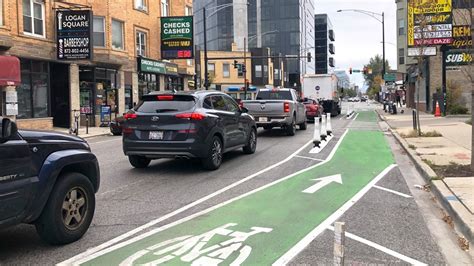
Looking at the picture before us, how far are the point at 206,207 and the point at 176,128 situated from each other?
3092 mm

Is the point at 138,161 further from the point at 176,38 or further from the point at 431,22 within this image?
the point at 176,38

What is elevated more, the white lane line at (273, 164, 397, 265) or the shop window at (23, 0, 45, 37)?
the shop window at (23, 0, 45, 37)

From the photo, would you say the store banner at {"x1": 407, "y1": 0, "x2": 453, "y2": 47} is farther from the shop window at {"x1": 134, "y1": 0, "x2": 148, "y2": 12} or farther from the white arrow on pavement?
the shop window at {"x1": 134, "y1": 0, "x2": 148, "y2": 12}

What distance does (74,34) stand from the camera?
26.2 meters

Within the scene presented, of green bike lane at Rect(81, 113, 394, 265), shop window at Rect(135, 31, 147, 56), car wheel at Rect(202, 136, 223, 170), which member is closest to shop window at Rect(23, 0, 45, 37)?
shop window at Rect(135, 31, 147, 56)

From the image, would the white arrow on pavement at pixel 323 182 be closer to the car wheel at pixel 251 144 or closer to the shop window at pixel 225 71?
the car wheel at pixel 251 144

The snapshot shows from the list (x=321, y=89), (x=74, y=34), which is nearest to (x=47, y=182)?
(x=74, y=34)

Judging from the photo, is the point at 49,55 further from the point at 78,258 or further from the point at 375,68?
the point at 375,68

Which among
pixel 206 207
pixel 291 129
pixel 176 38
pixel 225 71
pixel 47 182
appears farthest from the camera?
pixel 225 71

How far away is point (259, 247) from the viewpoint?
18.2ft

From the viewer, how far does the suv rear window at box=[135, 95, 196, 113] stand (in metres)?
10.4

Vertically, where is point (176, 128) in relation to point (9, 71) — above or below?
below

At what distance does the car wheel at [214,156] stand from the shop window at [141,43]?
83.1 ft

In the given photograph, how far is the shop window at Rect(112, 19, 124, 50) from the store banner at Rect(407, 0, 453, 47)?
17.7m
